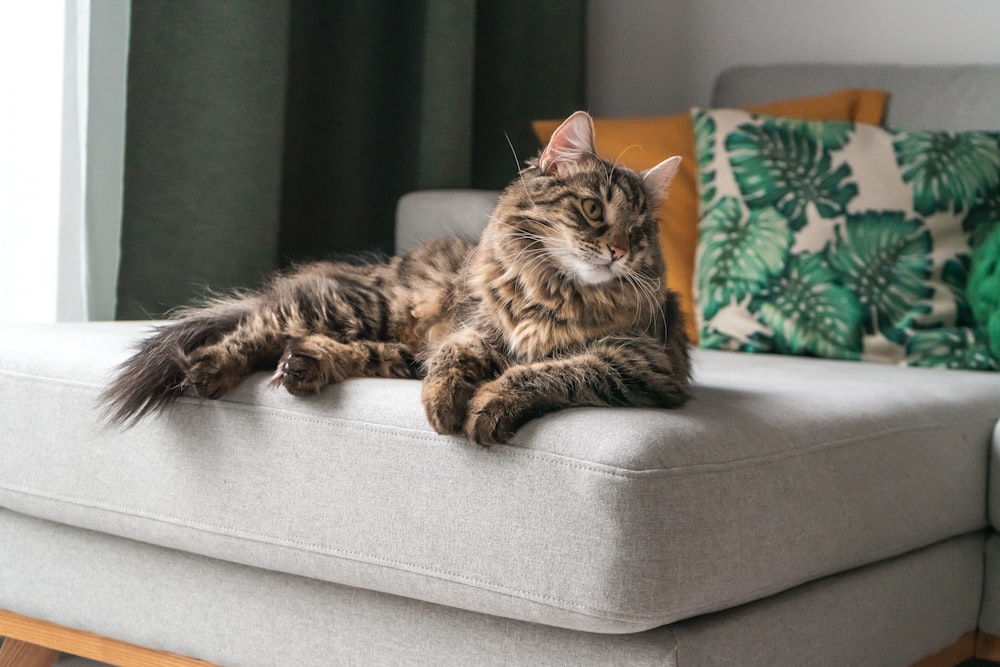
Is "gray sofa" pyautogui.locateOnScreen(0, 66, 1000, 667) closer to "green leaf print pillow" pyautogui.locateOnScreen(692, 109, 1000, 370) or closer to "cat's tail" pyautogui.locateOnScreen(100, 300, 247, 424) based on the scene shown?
"cat's tail" pyautogui.locateOnScreen(100, 300, 247, 424)

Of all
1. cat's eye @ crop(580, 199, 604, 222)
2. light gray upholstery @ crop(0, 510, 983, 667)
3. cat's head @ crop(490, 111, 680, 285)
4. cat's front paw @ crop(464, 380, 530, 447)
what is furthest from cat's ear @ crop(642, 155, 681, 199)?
light gray upholstery @ crop(0, 510, 983, 667)

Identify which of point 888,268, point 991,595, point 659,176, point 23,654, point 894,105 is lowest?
point 23,654

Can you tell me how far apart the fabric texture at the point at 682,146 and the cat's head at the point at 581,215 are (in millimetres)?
926

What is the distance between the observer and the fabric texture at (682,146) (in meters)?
2.39

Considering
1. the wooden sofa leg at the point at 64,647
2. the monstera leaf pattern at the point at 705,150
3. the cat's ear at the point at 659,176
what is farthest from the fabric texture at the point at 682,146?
the wooden sofa leg at the point at 64,647

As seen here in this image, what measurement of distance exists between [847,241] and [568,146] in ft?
3.16

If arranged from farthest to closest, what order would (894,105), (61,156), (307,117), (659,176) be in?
1. (307,117)
2. (894,105)
3. (61,156)
4. (659,176)

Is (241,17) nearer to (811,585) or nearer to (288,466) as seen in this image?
(288,466)

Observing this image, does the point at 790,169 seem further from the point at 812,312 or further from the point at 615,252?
the point at 615,252

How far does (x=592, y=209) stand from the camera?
4.55 ft

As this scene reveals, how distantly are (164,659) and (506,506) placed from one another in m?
0.62

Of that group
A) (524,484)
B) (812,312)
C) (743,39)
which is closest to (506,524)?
(524,484)

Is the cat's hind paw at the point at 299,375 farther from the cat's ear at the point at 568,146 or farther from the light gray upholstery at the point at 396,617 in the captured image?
the cat's ear at the point at 568,146

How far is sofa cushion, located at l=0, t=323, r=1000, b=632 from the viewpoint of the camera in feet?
3.77
